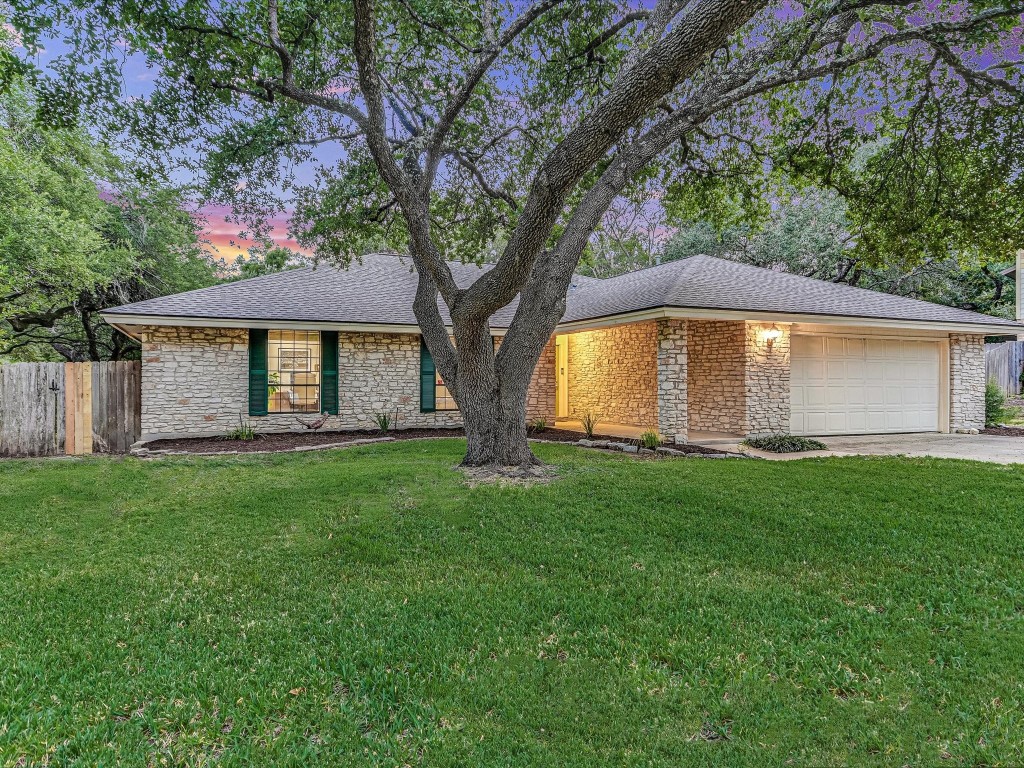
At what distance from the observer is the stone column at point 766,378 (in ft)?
36.5

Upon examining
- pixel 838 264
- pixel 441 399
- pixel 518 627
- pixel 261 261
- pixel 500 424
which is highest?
pixel 261 261

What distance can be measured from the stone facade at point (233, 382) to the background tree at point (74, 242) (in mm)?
3544

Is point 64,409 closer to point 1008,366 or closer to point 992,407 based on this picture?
point 992,407

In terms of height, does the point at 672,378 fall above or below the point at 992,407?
above

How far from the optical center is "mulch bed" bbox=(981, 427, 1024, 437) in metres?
12.1

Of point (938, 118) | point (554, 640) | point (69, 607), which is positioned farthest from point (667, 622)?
point (938, 118)

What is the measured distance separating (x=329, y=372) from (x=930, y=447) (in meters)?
12.3

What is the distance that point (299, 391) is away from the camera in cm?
1216

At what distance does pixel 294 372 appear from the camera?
1214 centimetres

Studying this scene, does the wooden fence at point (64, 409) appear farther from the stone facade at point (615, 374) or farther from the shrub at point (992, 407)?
the shrub at point (992, 407)

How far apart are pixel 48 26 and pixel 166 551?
5.89 metres

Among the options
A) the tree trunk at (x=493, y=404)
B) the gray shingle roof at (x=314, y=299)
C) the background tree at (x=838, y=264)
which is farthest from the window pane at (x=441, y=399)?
the background tree at (x=838, y=264)

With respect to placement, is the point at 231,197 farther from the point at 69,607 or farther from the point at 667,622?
the point at 667,622

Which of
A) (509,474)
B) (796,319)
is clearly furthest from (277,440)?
(796,319)
